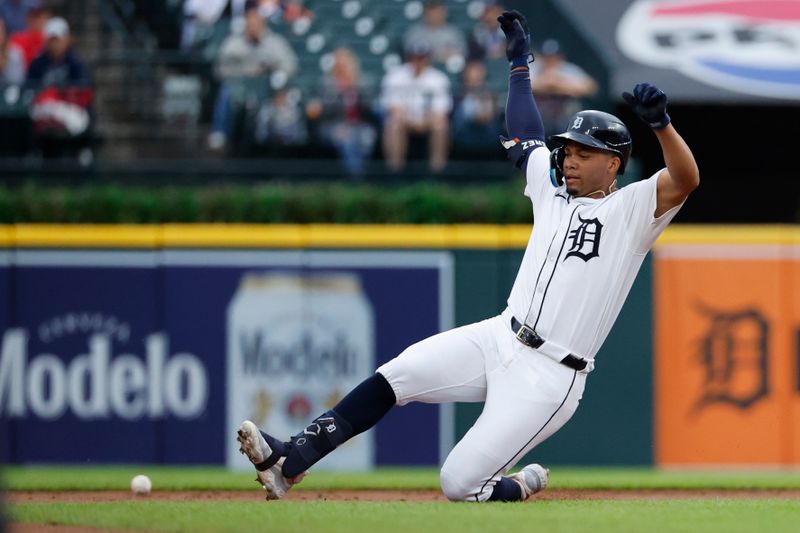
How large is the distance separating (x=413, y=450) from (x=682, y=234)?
2439 millimetres

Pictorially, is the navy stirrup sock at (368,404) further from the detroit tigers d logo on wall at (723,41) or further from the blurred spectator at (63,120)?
the detroit tigers d logo on wall at (723,41)

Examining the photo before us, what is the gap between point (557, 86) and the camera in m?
11.5

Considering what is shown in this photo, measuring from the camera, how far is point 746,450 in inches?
378

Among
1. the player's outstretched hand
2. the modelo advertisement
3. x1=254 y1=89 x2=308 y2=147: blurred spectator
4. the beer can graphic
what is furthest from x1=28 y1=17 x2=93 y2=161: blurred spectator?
the player's outstretched hand

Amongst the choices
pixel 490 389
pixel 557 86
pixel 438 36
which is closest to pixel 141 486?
pixel 490 389

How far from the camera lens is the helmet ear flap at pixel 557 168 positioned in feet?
19.2

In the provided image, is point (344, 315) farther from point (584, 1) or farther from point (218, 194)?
point (584, 1)

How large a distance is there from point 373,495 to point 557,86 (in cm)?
511

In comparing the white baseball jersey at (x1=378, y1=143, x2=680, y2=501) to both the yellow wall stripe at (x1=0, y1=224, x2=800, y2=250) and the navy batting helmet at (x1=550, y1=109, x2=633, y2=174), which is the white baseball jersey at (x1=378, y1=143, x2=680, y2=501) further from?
the yellow wall stripe at (x1=0, y1=224, x2=800, y2=250)

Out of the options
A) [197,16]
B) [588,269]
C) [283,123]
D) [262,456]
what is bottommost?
[262,456]

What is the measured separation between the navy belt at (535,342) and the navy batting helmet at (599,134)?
80cm

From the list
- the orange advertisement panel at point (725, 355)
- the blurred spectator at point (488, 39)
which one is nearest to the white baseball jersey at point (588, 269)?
the orange advertisement panel at point (725, 355)

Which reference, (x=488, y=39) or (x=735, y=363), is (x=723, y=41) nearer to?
(x=488, y=39)

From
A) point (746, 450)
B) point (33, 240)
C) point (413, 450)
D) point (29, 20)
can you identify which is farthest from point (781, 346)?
point (29, 20)
